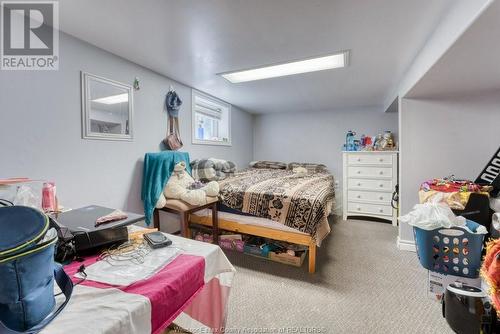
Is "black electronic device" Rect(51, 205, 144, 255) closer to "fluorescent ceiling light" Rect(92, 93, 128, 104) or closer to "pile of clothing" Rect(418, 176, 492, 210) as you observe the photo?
"fluorescent ceiling light" Rect(92, 93, 128, 104)

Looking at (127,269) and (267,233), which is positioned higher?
(127,269)

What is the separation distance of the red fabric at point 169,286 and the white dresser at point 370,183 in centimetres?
345

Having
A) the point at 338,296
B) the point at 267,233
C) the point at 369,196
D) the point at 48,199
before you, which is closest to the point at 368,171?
the point at 369,196

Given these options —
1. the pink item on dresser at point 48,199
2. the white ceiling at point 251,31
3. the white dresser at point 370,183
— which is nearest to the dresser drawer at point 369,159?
the white dresser at point 370,183

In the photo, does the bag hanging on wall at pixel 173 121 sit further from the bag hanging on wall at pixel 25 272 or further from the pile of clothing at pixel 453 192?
the pile of clothing at pixel 453 192

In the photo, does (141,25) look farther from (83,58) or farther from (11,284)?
(11,284)

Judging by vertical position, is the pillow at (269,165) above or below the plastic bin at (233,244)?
above

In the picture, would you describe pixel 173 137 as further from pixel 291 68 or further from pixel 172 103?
pixel 291 68

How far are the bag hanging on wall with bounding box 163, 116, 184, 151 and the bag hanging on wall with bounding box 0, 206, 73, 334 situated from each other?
2.10 metres

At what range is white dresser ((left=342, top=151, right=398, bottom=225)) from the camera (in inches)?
138

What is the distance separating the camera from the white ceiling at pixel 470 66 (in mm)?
1183

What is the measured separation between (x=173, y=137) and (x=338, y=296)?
2.31 meters

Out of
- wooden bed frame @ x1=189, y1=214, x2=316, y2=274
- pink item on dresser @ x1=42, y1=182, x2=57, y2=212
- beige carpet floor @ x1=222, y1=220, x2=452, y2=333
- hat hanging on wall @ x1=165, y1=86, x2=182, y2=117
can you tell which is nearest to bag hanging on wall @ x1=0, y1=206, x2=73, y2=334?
pink item on dresser @ x1=42, y1=182, x2=57, y2=212

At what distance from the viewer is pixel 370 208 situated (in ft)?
12.0
